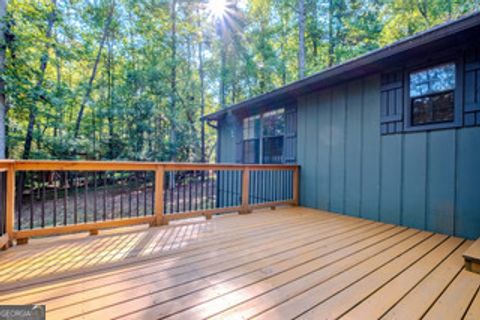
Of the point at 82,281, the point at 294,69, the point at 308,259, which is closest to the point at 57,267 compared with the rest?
the point at 82,281

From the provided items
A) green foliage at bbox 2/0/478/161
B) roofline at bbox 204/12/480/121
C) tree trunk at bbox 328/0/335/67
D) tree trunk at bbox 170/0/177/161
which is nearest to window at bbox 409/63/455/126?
roofline at bbox 204/12/480/121

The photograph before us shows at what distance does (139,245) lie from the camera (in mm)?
2404

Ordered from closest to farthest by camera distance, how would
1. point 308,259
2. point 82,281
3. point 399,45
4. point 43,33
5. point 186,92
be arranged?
1. point 82,281
2. point 308,259
3. point 399,45
4. point 43,33
5. point 186,92

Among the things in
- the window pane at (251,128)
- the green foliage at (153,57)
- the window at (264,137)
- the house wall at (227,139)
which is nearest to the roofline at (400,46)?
the window at (264,137)

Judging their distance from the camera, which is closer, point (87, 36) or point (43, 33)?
point (43, 33)

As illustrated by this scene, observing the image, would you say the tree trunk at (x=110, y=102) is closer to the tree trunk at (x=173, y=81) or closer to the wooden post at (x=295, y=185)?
the tree trunk at (x=173, y=81)

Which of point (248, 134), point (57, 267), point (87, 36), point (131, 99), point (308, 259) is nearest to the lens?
point (57, 267)

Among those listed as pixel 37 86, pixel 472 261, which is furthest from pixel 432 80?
pixel 37 86

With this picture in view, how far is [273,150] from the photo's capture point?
18.7ft

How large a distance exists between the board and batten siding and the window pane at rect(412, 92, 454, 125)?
0.63ft

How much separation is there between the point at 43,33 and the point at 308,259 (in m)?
9.67

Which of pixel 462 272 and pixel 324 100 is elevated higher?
pixel 324 100

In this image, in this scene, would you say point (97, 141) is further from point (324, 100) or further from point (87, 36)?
point (324, 100)

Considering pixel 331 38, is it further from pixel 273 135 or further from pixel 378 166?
pixel 378 166
